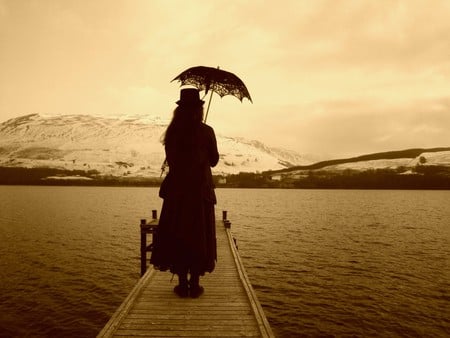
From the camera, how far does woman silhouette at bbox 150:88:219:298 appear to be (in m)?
7.20

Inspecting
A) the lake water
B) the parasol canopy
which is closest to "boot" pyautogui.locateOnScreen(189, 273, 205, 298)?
the parasol canopy

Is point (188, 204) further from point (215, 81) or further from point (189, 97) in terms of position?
point (215, 81)

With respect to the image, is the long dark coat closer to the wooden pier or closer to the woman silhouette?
the woman silhouette

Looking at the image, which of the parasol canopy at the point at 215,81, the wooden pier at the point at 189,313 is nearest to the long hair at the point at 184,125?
the parasol canopy at the point at 215,81

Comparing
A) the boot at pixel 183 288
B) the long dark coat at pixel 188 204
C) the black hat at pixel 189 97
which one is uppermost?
the black hat at pixel 189 97

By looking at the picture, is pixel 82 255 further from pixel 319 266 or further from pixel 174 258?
pixel 174 258

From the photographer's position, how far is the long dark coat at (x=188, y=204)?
7199 mm

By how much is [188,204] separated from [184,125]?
4.81 ft

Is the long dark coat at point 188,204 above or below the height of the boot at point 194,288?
above

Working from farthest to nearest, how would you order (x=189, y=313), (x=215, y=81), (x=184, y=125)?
(x=215, y=81) < (x=184, y=125) < (x=189, y=313)

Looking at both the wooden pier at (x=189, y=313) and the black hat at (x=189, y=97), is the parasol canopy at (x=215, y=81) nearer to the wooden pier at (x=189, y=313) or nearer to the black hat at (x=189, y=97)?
the black hat at (x=189, y=97)

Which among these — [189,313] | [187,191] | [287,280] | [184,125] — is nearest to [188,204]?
[187,191]

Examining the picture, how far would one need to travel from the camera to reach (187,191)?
23.7ft

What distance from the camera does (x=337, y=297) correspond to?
18.7m
